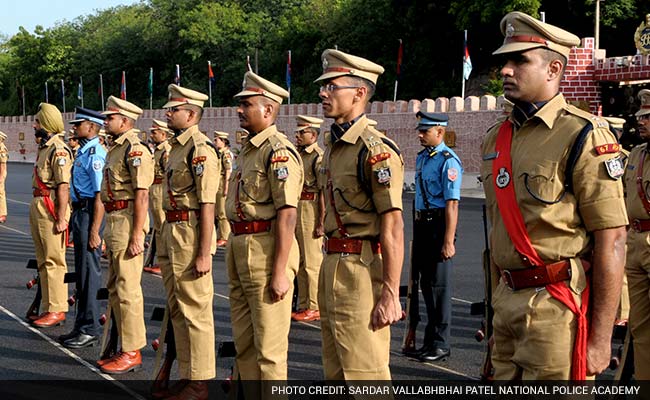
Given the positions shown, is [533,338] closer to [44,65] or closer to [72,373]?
[72,373]

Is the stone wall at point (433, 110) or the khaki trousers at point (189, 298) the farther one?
the stone wall at point (433, 110)

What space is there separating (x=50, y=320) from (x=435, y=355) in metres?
4.02

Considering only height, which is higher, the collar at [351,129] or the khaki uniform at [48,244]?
the collar at [351,129]

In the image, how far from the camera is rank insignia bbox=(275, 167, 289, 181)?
18.2ft

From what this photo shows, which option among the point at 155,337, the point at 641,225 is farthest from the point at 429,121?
the point at 155,337

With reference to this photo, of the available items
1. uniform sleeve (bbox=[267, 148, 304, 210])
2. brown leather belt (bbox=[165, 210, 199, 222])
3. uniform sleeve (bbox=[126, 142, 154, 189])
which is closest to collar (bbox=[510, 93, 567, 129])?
uniform sleeve (bbox=[267, 148, 304, 210])

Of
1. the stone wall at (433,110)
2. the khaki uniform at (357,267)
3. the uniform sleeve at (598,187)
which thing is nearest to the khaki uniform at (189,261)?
the khaki uniform at (357,267)

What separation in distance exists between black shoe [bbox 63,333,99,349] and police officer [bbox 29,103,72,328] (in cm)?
105

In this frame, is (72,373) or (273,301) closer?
(273,301)

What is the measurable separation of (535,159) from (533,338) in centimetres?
73

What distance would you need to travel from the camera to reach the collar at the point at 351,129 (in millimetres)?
4957

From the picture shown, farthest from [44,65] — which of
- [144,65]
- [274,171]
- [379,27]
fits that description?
[274,171]

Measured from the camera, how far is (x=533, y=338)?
12.3 feet

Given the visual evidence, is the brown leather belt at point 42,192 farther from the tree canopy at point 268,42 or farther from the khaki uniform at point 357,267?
the tree canopy at point 268,42
